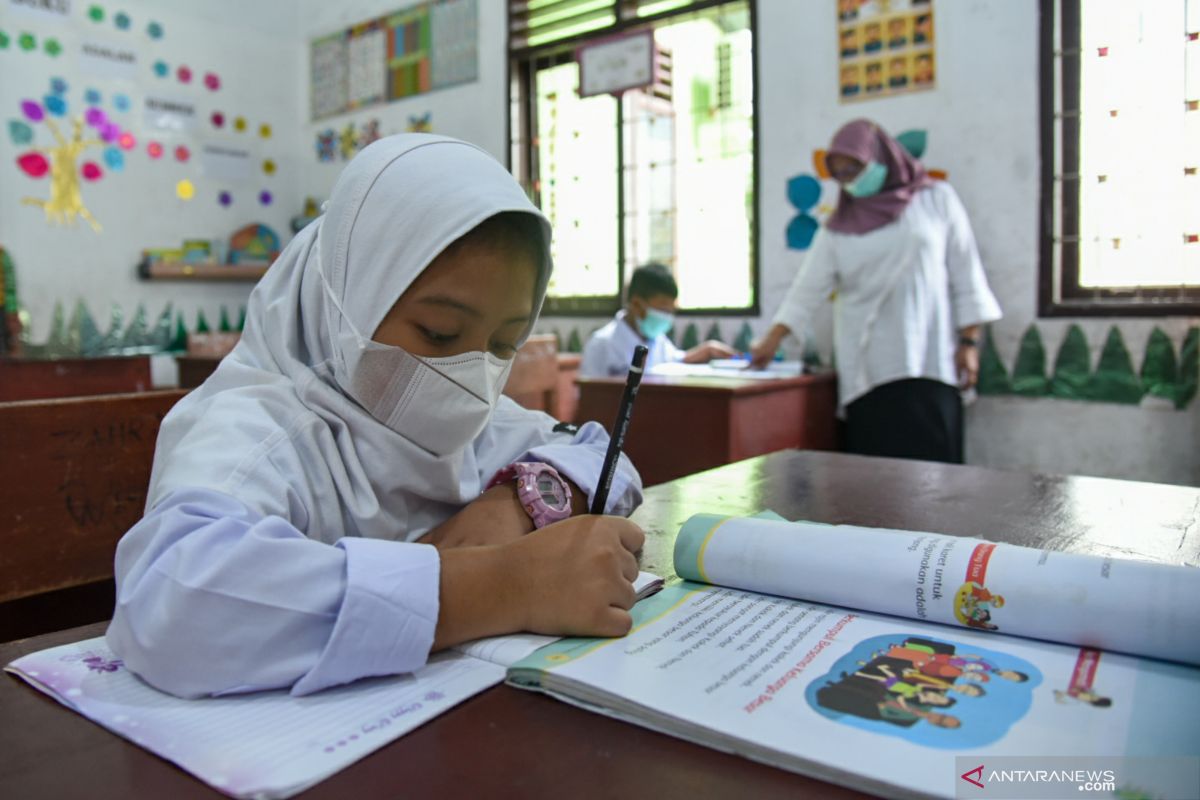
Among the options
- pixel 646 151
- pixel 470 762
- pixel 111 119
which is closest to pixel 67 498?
pixel 470 762

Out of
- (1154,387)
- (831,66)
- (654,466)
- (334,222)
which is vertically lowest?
(654,466)

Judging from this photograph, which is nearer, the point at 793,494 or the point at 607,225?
the point at 793,494

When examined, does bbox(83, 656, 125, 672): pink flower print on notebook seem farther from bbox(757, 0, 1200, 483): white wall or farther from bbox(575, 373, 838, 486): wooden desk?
bbox(757, 0, 1200, 483): white wall

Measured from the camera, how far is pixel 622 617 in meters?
0.59

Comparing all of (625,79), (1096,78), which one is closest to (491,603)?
(1096,78)

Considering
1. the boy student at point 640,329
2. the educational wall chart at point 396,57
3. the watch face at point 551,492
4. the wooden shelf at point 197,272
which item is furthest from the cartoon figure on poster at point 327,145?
the watch face at point 551,492

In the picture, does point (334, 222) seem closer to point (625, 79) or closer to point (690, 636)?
point (690, 636)

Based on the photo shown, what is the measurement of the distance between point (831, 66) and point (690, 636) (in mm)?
3215

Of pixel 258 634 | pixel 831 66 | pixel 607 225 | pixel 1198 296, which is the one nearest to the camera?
pixel 258 634

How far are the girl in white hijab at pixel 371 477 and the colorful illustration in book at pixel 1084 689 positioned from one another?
267 mm

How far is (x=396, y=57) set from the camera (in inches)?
193

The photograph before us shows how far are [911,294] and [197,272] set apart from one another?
12.1 feet

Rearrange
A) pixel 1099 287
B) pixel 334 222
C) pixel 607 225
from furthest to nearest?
pixel 607 225 → pixel 1099 287 → pixel 334 222

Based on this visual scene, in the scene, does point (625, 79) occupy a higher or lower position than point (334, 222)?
higher
